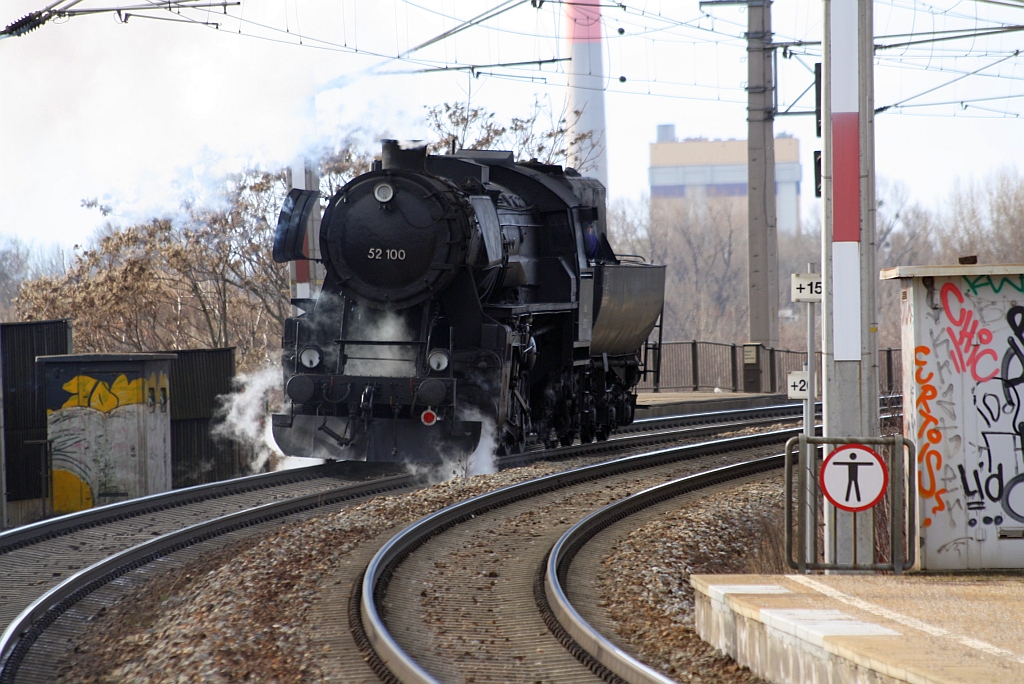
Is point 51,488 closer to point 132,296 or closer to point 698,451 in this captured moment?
point 698,451

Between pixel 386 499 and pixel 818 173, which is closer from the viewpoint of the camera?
pixel 818 173

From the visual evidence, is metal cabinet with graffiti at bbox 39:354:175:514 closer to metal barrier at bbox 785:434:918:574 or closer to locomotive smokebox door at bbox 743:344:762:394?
metal barrier at bbox 785:434:918:574

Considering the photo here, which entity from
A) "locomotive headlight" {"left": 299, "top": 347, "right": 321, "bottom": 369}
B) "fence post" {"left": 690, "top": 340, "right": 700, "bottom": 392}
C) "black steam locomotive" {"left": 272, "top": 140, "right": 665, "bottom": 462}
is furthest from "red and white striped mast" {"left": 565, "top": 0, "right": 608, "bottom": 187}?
"locomotive headlight" {"left": 299, "top": 347, "right": 321, "bottom": 369}

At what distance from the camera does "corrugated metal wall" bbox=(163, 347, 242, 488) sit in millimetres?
14195

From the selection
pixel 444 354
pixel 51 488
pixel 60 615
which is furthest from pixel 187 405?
pixel 60 615

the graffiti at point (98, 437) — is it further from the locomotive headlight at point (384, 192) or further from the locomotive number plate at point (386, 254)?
the locomotive headlight at point (384, 192)

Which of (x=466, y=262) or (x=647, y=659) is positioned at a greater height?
(x=466, y=262)

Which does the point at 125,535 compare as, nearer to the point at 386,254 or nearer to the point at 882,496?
the point at 386,254

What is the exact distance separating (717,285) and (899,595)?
6433 centimetres

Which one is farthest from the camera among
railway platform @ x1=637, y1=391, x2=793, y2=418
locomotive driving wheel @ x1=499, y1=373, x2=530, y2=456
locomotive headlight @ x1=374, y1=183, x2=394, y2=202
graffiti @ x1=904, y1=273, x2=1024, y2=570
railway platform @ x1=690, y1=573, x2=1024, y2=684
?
railway platform @ x1=637, y1=391, x2=793, y2=418

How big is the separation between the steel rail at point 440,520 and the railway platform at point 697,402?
431 centimetres

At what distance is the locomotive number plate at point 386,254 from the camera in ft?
40.1

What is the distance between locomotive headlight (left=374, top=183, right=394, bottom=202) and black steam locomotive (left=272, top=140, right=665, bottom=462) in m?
0.01

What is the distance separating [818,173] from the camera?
25.2 feet
